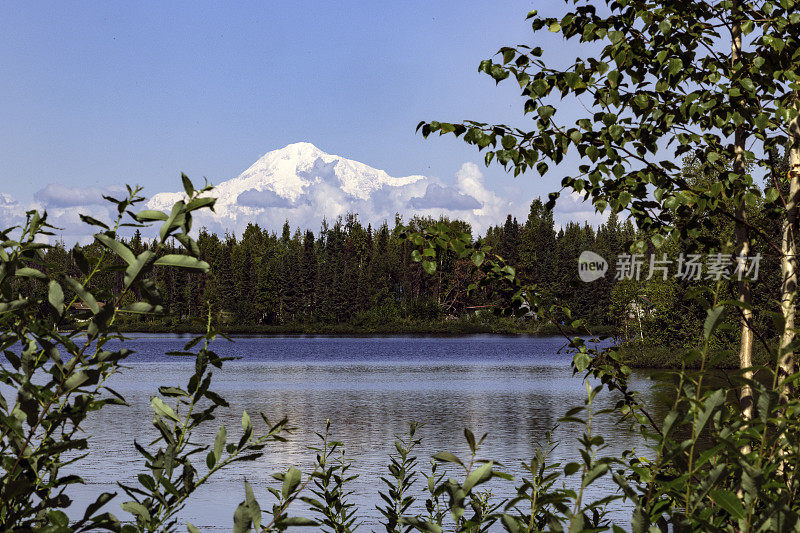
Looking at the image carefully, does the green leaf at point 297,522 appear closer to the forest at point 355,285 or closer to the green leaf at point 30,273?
the green leaf at point 30,273

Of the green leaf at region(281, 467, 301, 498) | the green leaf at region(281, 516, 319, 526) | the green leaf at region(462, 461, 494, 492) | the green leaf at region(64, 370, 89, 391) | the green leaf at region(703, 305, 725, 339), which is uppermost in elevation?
the green leaf at region(703, 305, 725, 339)

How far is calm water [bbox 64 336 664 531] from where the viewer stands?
743 inches

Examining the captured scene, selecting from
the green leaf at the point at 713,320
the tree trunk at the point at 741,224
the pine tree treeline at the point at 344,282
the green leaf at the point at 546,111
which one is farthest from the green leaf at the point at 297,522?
the pine tree treeline at the point at 344,282

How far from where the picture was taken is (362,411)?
33.6 m

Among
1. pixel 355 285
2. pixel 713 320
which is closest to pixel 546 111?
pixel 713 320

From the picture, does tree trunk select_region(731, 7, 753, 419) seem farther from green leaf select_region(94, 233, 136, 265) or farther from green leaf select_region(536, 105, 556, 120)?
green leaf select_region(94, 233, 136, 265)

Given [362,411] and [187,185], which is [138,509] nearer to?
[187,185]

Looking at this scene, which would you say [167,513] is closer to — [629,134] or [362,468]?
[629,134]

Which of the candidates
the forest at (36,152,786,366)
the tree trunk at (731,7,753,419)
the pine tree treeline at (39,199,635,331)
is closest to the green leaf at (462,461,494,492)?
the tree trunk at (731,7,753,419)

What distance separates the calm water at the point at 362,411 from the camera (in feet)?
61.9

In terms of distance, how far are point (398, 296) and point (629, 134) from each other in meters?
141

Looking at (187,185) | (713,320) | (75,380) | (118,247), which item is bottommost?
(75,380)

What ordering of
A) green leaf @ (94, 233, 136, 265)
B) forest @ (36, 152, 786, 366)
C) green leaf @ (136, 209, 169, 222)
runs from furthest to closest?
forest @ (36, 152, 786, 366), green leaf @ (136, 209, 169, 222), green leaf @ (94, 233, 136, 265)

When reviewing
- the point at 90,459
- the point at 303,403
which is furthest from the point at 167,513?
the point at 303,403
